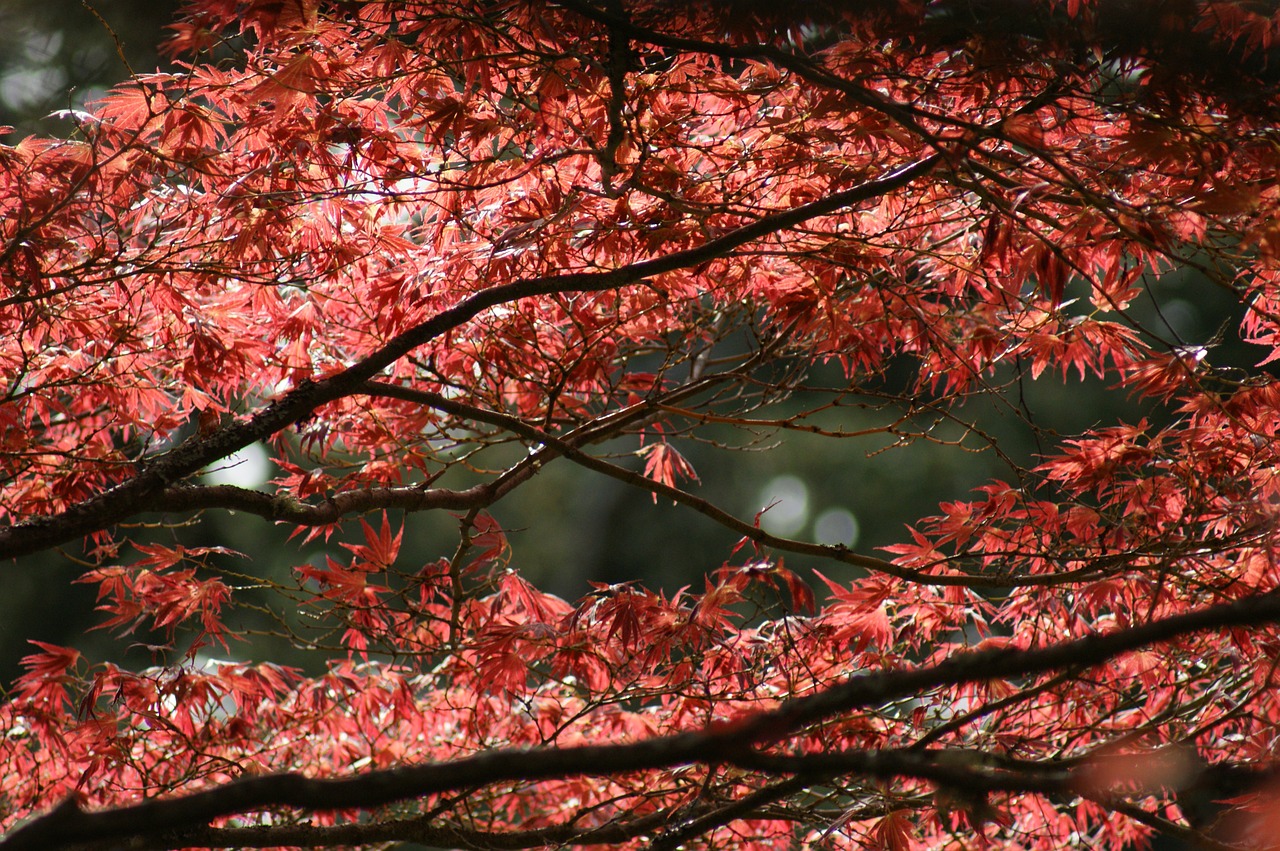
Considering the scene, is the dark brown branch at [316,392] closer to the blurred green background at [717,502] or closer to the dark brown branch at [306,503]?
the dark brown branch at [306,503]

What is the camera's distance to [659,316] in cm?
248

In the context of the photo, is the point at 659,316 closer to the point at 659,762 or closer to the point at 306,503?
the point at 306,503

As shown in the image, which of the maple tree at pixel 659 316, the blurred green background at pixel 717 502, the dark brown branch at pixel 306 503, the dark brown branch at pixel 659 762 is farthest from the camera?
the blurred green background at pixel 717 502

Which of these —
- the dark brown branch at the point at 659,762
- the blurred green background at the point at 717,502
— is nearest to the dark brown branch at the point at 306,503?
the dark brown branch at the point at 659,762

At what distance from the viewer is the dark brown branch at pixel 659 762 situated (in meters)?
0.68

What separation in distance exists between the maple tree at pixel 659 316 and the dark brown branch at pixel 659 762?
28.0 inches

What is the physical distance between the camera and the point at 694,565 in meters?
9.45

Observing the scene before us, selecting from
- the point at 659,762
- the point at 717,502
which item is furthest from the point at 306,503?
the point at 717,502

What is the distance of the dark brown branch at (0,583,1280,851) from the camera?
677 mm

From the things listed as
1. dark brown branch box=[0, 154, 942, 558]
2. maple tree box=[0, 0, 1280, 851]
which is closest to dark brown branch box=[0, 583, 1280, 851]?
maple tree box=[0, 0, 1280, 851]

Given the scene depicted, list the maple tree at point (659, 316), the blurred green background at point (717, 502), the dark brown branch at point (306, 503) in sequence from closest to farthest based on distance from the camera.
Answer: the maple tree at point (659, 316) → the dark brown branch at point (306, 503) → the blurred green background at point (717, 502)

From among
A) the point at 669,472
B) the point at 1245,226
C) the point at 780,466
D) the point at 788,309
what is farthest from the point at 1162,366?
the point at 780,466

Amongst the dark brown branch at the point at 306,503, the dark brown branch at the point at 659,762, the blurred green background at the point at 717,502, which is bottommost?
the blurred green background at the point at 717,502

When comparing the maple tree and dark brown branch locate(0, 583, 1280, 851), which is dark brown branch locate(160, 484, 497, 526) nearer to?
the maple tree
